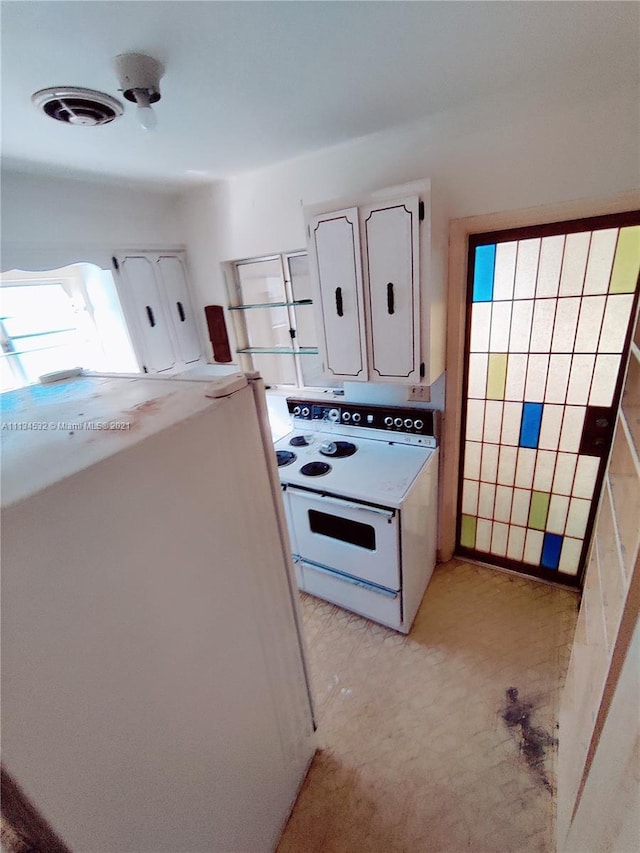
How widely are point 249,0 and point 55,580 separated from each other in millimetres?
1326

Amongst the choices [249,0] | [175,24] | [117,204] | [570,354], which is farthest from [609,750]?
[117,204]

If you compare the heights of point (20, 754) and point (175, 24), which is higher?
point (175, 24)

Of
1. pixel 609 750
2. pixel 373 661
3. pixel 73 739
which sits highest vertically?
pixel 73 739

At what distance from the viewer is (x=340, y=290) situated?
1.84 meters

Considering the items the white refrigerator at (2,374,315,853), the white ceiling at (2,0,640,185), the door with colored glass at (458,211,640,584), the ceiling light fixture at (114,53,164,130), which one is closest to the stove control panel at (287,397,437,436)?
the door with colored glass at (458,211,640,584)

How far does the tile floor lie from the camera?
1.32 meters

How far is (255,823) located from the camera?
1.12 metres

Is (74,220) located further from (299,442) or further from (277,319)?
(299,442)

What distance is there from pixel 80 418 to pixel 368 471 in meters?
1.45

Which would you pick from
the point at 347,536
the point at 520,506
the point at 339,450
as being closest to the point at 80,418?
the point at 347,536

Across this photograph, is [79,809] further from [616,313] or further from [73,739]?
[616,313]

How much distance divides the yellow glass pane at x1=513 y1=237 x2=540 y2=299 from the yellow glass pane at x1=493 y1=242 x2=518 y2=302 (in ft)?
0.07

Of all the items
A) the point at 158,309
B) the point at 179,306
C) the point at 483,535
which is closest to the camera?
the point at 483,535

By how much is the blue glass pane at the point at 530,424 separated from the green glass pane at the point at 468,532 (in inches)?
24.4
